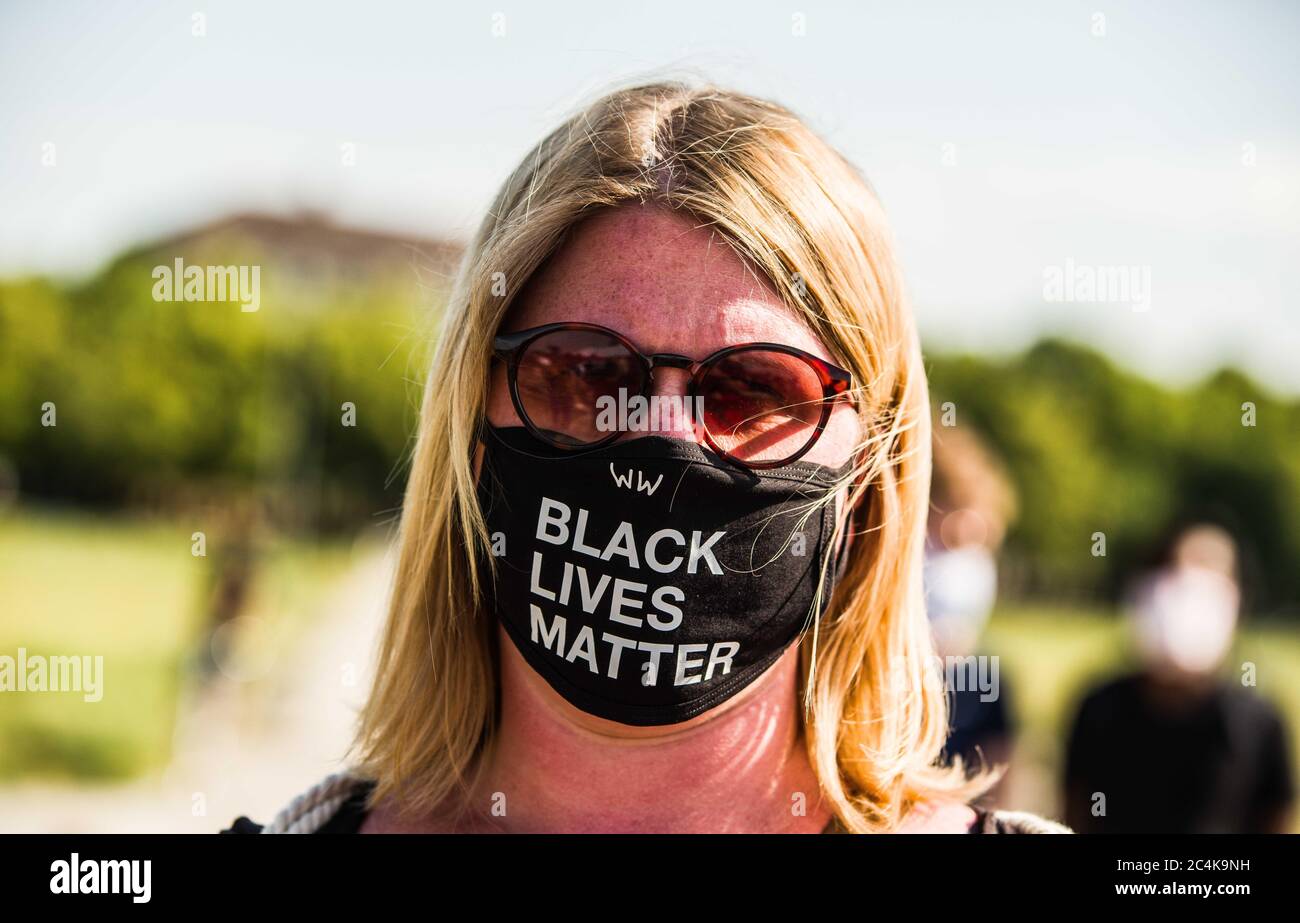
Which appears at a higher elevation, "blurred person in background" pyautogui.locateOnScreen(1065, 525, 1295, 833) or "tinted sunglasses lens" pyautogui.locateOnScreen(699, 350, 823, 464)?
"tinted sunglasses lens" pyautogui.locateOnScreen(699, 350, 823, 464)

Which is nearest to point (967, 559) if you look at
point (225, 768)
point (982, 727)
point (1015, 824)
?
point (982, 727)

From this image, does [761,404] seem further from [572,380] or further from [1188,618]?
[1188,618]

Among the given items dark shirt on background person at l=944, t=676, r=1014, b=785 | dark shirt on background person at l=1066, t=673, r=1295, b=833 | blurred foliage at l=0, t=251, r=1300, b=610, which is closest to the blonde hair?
dark shirt on background person at l=944, t=676, r=1014, b=785

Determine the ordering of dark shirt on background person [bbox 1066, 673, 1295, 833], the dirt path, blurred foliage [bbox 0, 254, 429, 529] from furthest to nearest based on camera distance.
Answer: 1. blurred foliage [bbox 0, 254, 429, 529]
2. the dirt path
3. dark shirt on background person [bbox 1066, 673, 1295, 833]

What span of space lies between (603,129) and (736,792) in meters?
1.31

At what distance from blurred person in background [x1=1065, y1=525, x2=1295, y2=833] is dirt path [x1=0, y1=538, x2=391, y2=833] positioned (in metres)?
4.50

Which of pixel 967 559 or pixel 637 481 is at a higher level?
pixel 637 481

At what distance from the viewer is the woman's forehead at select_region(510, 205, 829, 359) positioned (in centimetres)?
183

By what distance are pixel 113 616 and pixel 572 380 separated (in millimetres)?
27197

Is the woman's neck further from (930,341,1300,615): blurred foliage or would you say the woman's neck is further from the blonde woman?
(930,341,1300,615): blurred foliage

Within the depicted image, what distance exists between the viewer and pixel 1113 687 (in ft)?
16.4

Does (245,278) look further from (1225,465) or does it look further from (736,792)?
(1225,465)

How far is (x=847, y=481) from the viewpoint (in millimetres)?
1940
